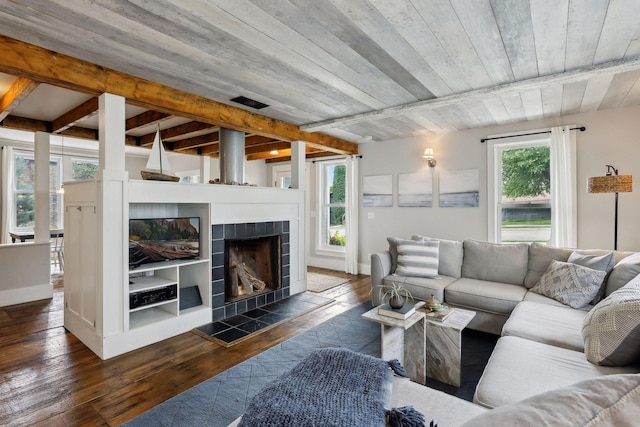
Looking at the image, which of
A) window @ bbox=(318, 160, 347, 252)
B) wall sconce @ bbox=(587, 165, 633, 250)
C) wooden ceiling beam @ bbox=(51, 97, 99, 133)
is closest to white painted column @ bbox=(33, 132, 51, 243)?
wooden ceiling beam @ bbox=(51, 97, 99, 133)

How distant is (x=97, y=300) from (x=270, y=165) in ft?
16.4

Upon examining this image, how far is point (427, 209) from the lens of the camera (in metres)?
5.07

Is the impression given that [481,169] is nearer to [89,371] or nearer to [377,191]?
[377,191]

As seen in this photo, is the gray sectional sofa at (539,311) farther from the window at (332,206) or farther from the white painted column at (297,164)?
the window at (332,206)

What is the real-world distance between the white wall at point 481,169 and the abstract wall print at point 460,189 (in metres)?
0.07

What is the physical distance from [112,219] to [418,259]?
10.2ft

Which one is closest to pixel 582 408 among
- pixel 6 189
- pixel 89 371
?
pixel 89 371

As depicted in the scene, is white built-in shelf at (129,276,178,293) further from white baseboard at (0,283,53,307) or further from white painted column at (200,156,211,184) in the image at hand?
white painted column at (200,156,211,184)

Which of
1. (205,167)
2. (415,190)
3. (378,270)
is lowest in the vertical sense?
(378,270)

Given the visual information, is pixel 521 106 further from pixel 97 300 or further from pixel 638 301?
pixel 97 300

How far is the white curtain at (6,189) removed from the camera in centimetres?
579

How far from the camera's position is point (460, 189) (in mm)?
4750

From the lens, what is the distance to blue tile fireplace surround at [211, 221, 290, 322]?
3.51 meters

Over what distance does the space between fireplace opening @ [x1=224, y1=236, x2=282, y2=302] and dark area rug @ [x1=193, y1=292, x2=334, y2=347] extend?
255 mm
